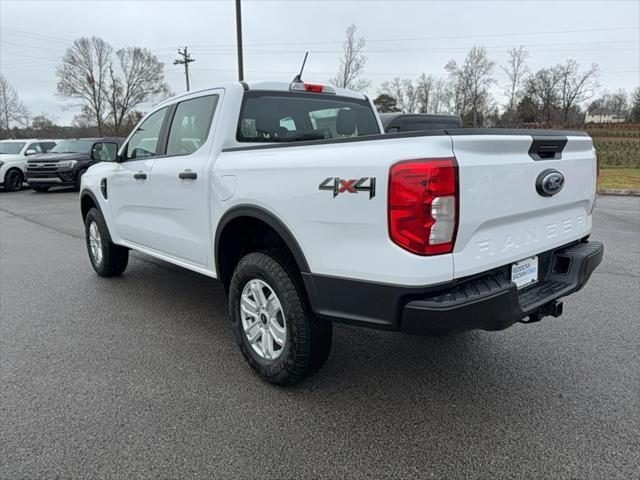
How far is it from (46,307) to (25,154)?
1640 cm

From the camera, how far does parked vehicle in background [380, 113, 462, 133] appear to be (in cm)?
889

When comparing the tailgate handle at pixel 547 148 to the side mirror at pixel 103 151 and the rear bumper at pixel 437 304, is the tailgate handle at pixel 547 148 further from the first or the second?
the side mirror at pixel 103 151

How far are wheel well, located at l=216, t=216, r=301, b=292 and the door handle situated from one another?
0.51 m

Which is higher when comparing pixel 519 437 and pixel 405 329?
pixel 405 329

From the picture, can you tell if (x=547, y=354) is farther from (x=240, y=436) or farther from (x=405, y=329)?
(x=240, y=436)

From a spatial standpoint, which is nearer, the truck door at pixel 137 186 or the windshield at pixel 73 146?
the truck door at pixel 137 186

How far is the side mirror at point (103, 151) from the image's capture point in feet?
16.7

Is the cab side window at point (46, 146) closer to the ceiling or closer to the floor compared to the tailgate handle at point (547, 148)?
closer to the floor

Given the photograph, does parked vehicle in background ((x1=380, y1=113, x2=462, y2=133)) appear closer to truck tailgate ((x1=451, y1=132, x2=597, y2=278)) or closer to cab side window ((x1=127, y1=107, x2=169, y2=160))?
cab side window ((x1=127, y1=107, x2=169, y2=160))

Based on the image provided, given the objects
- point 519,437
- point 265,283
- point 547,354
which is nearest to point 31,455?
point 265,283

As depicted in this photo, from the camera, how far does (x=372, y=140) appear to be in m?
2.25

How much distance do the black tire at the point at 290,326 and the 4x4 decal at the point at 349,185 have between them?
623 millimetres

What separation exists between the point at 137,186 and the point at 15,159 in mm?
16480

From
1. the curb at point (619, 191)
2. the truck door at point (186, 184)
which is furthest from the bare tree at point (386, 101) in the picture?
the truck door at point (186, 184)
